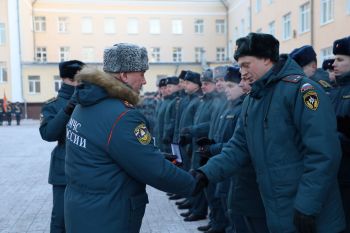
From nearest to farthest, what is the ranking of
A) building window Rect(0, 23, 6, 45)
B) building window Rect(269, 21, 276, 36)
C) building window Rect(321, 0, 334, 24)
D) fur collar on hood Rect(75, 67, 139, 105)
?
fur collar on hood Rect(75, 67, 139, 105), building window Rect(321, 0, 334, 24), building window Rect(269, 21, 276, 36), building window Rect(0, 23, 6, 45)

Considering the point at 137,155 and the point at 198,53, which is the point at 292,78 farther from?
the point at 198,53

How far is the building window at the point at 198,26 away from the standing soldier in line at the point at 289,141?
146ft

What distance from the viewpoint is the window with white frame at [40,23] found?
145 feet

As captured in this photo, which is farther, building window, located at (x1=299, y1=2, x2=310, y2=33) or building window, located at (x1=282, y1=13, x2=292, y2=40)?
building window, located at (x1=282, y1=13, x2=292, y2=40)

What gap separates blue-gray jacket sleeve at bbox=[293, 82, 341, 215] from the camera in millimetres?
2455

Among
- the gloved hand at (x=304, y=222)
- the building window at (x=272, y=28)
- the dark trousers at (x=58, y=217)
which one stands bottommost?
the dark trousers at (x=58, y=217)

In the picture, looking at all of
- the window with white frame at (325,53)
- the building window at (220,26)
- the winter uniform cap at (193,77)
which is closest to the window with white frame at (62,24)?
the building window at (220,26)

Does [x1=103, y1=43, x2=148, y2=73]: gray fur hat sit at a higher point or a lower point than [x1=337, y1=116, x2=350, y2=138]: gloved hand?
higher

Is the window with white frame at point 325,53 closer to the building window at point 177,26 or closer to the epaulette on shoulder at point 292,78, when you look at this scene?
the epaulette on shoulder at point 292,78

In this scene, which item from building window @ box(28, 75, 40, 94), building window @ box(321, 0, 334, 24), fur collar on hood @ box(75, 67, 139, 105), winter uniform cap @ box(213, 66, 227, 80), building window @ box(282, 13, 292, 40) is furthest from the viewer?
building window @ box(28, 75, 40, 94)

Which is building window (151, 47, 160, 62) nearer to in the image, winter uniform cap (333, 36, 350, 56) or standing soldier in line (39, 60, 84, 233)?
standing soldier in line (39, 60, 84, 233)

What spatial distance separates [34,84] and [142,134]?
124 feet

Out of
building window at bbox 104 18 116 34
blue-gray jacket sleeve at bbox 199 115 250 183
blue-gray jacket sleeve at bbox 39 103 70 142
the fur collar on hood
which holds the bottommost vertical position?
blue-gray jacket sleeve at bbox 199 115 250 183

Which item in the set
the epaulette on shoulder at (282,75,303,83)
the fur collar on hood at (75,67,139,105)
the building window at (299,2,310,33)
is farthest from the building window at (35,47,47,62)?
the epaulette on shoulder at (282,75,303,83)
